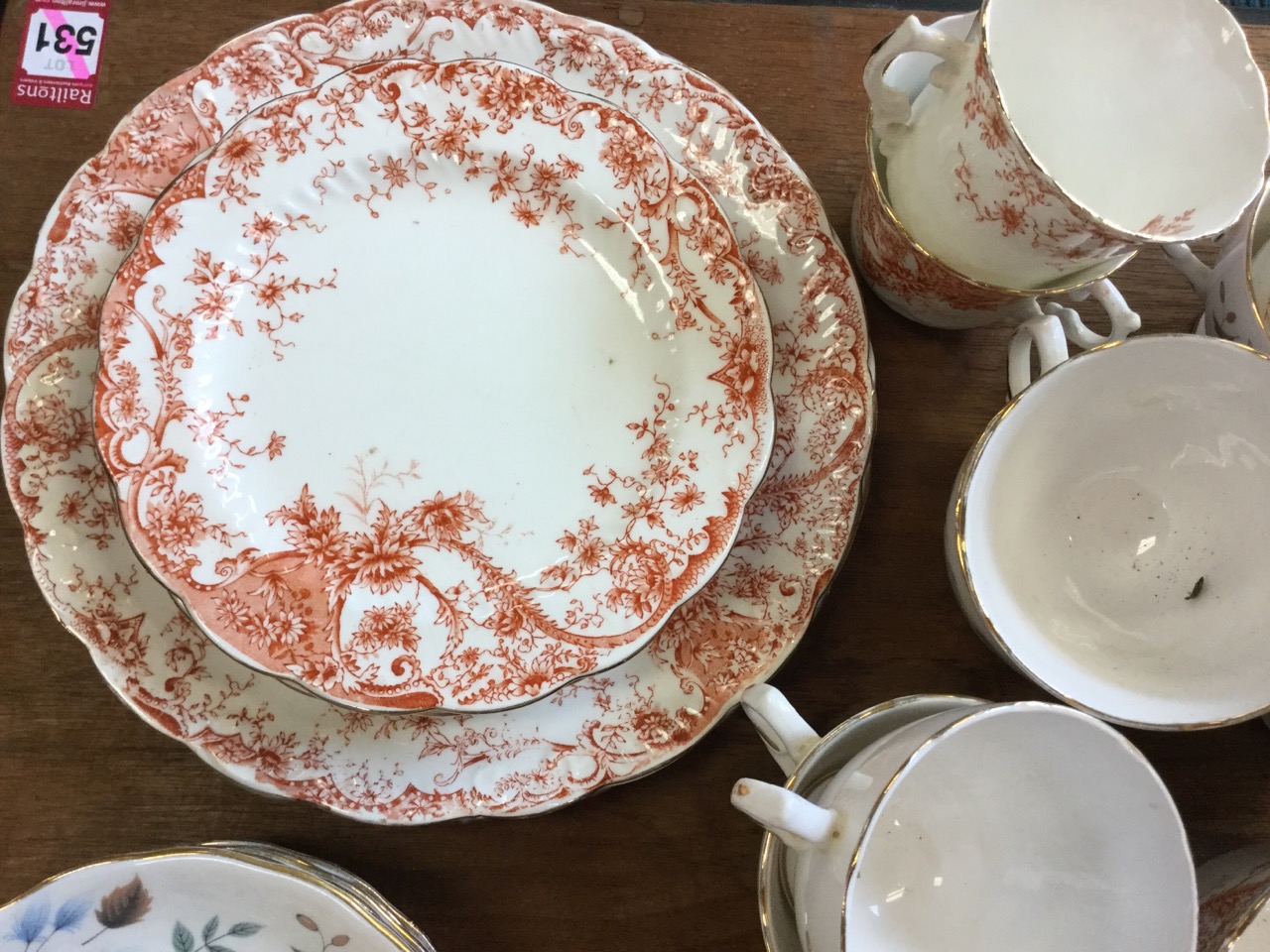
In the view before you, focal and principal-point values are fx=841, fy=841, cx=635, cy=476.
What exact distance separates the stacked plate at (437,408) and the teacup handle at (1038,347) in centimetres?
10

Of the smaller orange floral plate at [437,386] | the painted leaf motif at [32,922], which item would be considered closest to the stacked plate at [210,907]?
the painted leaf motif at [32,922]

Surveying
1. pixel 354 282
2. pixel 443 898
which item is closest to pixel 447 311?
pixel 354 282

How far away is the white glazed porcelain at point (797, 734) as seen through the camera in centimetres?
50

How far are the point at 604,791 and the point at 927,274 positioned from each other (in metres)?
0.43

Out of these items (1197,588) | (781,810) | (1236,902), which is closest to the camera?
(781,810)

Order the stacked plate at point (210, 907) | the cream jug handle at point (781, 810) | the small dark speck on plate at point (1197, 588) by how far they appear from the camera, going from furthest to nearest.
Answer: the small dark speck on plate at point (1197, 588), the stacked plate at point (210, 907), the cream jug handle at point (781, 810)

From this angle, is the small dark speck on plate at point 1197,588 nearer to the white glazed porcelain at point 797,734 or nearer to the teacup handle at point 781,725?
the white glazed porcelain at point 797,734

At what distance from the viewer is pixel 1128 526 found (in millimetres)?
713

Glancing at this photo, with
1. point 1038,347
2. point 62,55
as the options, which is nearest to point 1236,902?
point 1038,347

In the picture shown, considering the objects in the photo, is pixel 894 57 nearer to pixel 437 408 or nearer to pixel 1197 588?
pixel 437 408

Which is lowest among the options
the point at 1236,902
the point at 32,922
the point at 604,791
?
the point at 32,922

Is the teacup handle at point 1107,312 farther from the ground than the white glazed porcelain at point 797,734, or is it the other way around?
the teacup handle at point 1107,312

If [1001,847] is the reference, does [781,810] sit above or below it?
above

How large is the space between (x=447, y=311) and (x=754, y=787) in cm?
40
